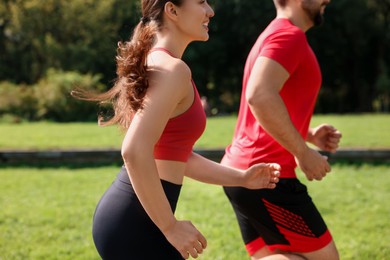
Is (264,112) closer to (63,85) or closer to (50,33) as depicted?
(63,85)

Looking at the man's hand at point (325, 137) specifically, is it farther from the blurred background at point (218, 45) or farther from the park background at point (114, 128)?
the blurred background at point (218, 45)

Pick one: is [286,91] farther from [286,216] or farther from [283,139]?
[286,216]

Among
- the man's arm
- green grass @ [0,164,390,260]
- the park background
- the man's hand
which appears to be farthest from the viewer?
the park background

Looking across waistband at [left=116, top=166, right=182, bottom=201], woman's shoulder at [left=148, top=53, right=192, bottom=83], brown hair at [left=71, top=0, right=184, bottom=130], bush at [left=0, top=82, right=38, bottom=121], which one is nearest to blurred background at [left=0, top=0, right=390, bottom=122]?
bush at [left=0, top=82, right=38, bottom=121]

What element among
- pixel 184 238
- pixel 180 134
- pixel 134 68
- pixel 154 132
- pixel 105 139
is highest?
pixel 134 68

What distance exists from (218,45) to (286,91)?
1424 inches

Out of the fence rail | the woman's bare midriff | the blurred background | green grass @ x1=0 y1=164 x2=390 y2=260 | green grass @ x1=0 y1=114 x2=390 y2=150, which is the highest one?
the woman's bare midriff

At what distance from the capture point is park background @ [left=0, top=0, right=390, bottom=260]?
18.4ft

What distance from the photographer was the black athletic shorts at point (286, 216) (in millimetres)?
2918

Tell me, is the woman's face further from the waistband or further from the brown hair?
the waistband

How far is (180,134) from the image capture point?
2113 mm

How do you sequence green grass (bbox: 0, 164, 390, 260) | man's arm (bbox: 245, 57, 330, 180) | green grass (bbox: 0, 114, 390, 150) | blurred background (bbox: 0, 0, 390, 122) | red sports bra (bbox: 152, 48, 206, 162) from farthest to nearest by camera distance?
1. blurred background (bbox: 0, 0, 390, 122)
2. green grass (bbox: 0, 114, 390, 150)
3. green grass (bbox: 0, 164, 390, 260)
4. man's arm (bbox: 245, 57, 330, 180)
5. red sports bra (bbox: 152, 48, 206, 162)

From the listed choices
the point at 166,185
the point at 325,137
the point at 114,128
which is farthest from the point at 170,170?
the point at 114,128

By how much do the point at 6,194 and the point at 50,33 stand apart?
31.8 meters
